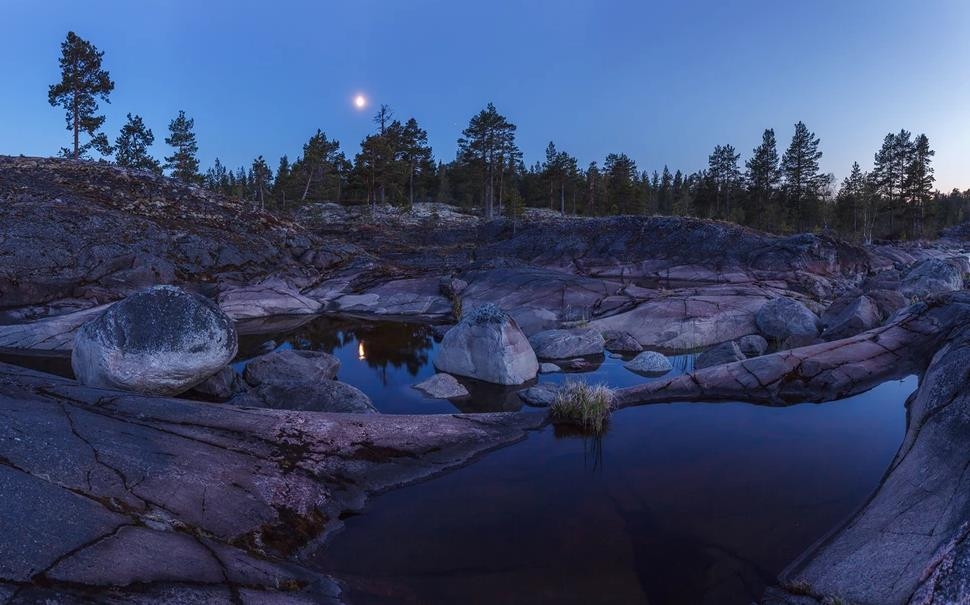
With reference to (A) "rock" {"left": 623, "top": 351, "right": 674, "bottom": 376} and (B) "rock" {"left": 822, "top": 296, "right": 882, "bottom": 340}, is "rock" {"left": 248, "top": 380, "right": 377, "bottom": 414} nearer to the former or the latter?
(A) "rock" {"left": 623, "top": 351, "right": 674, "bottom": 376}

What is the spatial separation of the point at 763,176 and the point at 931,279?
2529 inches

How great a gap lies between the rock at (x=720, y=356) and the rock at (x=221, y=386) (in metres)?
12.6

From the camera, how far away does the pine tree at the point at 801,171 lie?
77.9m

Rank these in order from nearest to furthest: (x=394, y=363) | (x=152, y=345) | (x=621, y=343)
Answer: (x=152, y=345), (x=394, y=363), (x=621, y=343)

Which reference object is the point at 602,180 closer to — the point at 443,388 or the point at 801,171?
the point at 801,171

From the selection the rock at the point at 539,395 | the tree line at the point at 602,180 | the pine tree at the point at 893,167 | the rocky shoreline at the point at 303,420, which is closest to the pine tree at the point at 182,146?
the tree line at the point at 602,180

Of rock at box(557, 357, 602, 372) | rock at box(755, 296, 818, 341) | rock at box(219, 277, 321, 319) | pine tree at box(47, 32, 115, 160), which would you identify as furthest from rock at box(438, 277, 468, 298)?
pine tree at box(47, 32, 115, 160)

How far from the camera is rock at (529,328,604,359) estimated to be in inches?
675

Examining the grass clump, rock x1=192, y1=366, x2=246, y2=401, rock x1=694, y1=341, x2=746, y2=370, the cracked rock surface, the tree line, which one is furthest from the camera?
the tree line

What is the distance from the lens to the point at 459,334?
50.6 feet

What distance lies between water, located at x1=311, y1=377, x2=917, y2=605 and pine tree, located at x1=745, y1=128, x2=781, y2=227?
78.8m

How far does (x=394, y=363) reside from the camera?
17609mm

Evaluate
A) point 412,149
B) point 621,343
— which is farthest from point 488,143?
point 621,343

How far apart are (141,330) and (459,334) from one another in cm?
798
